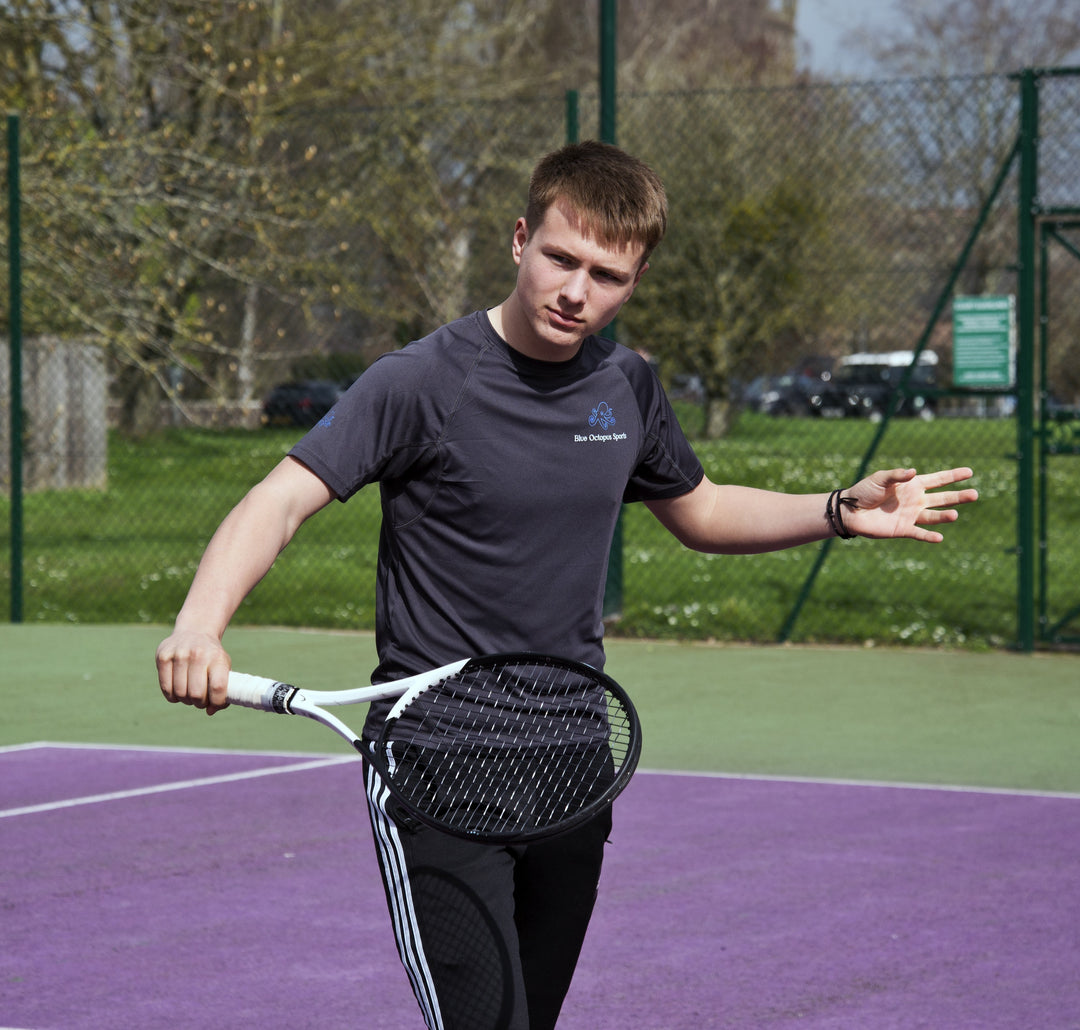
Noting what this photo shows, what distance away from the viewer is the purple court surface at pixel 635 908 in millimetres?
4082

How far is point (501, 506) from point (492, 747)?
14.6 inches

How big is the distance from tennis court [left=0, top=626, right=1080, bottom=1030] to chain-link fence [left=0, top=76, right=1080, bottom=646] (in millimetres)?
1890

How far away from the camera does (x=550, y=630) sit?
2.72 metres

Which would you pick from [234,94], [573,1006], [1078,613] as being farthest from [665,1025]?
[234,94]

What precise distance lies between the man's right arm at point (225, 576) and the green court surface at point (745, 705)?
438cm

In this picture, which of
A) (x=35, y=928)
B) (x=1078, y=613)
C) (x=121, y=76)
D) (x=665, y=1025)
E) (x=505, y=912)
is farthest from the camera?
(x=121, y=76)

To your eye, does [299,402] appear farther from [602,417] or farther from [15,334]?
[602,417]

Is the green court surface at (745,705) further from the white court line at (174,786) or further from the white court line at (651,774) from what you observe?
the white court line at (174,786)

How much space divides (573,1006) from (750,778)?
2580mm

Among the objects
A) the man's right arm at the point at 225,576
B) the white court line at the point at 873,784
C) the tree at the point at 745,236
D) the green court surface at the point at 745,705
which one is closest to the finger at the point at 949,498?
the man's right arm at the point at 225,576

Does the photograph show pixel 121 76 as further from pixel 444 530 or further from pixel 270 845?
pixel 444 530

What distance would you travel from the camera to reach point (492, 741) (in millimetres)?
2656

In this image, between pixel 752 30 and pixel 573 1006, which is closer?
pixel 573 1006

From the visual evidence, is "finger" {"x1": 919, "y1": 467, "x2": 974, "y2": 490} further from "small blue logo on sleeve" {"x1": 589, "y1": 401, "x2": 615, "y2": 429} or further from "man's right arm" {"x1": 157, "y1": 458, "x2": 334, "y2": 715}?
"man's right arm" {"x1": 157, "y1": 458, "x2": 334, "y2": 715}
